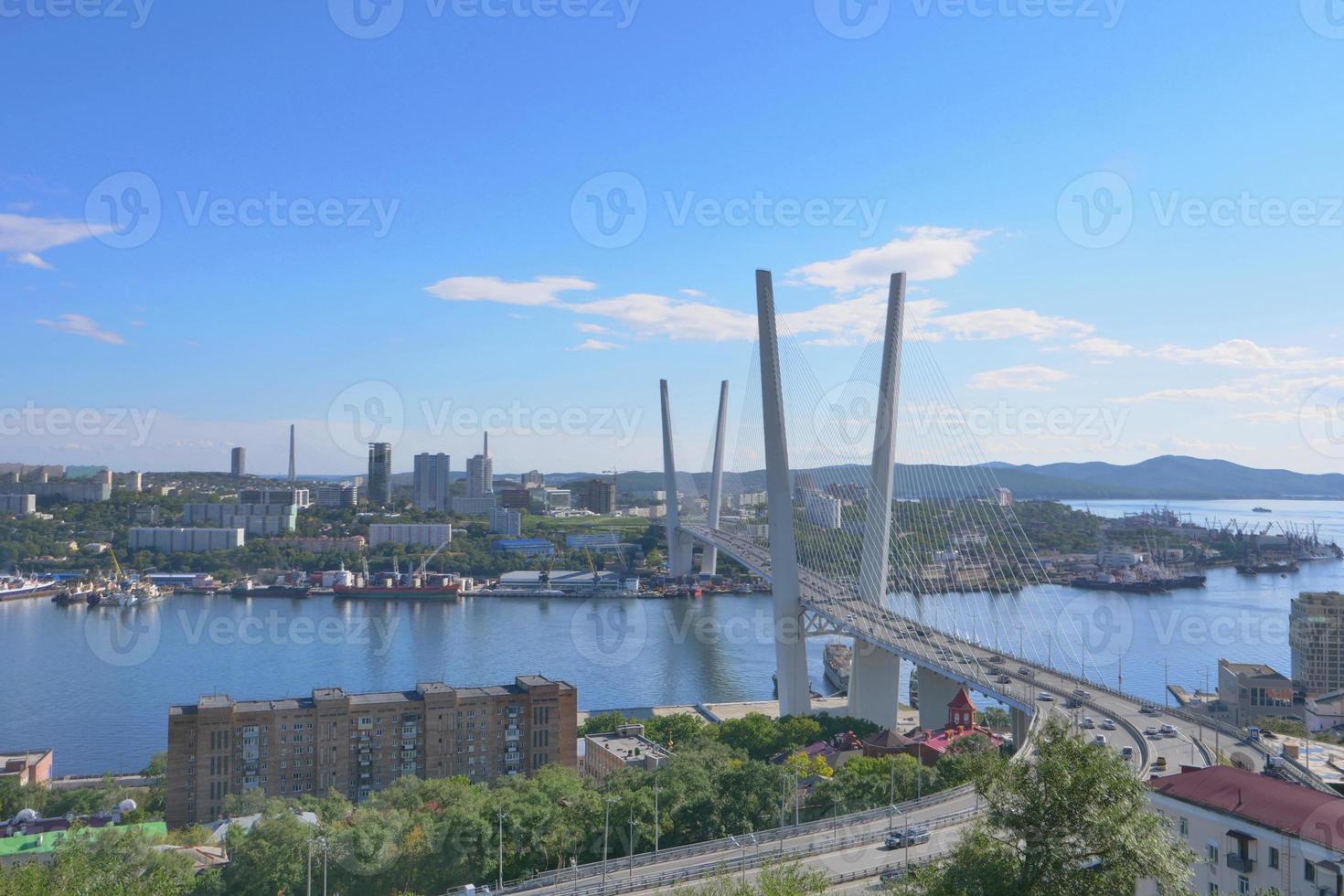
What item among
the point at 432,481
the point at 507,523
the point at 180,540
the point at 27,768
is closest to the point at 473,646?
the point at 27,768

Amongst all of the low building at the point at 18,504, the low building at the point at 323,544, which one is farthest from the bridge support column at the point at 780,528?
the low building at the point at 18,504

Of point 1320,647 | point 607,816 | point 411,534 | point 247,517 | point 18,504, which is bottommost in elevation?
point 1320,647

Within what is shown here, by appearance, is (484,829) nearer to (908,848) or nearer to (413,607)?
(908,848)
